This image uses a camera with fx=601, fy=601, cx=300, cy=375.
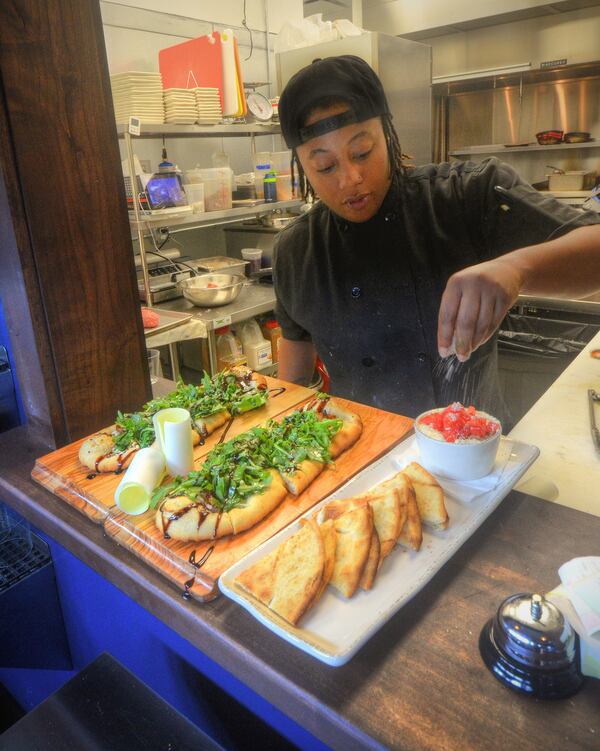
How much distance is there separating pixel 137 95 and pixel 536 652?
406cm

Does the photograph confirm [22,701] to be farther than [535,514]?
Yes

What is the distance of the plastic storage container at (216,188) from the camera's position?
4465 mm

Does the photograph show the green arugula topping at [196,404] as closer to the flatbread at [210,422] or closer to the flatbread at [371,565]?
the flatbread at [210,422]

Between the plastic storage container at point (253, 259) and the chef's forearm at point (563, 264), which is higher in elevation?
the chef's forearm at point (563, 264)

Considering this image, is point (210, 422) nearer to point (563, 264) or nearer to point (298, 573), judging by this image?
point (298, 573)

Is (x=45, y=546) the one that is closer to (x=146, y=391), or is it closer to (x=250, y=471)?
(x=146, y=391)

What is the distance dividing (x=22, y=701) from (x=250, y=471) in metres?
1.68

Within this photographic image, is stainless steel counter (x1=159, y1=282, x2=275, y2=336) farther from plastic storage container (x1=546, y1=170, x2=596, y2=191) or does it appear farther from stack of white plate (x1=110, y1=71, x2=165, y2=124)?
plastic storage container (x1=546, y1=170, x2=596, y2=191)

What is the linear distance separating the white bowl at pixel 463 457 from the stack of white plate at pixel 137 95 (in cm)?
348

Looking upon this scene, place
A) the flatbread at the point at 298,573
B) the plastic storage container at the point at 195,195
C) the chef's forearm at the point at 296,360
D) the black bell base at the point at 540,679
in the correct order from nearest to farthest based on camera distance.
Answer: the black bell base at the point at 540,679 → the flatbread at the point at 298,573 → the chef's forearm at the point at 296,360 → the plastic storage container at the point at 195,195

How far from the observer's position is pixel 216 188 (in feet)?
14.8

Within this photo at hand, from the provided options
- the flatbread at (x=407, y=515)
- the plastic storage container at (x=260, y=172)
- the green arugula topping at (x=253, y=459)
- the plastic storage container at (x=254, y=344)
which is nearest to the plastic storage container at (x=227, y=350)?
the plastic storage container at (x=254, y=344)

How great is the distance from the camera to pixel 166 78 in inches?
185

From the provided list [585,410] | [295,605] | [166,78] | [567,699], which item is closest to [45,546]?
[295,605]
